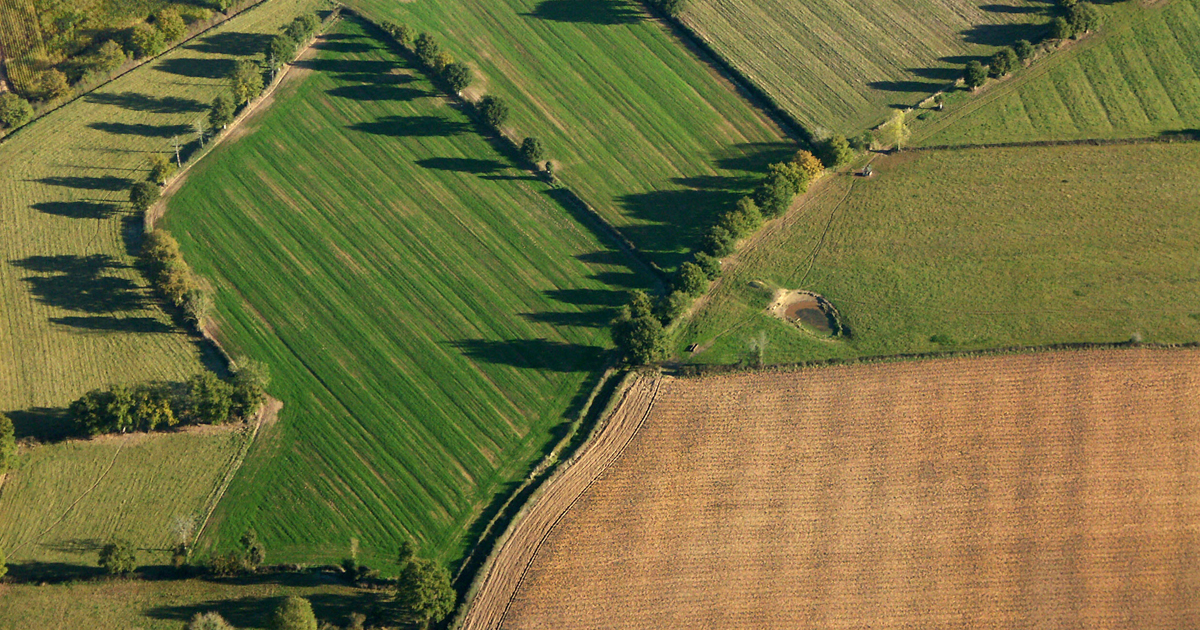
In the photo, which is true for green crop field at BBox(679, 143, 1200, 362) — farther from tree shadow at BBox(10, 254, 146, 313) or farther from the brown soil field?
tree shadow at BBox(10, 254, 146, 313)

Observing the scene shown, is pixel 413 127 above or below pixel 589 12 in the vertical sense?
below

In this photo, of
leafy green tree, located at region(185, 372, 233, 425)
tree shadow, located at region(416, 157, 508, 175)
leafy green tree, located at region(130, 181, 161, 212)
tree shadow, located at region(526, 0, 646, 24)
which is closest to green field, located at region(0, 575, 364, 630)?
leafy green tree, located at region(185, 372, 233, 425)

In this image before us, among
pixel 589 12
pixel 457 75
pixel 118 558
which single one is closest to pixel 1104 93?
pixel 589 12

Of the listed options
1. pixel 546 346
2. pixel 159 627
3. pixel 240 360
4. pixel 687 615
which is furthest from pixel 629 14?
pixel 159 627

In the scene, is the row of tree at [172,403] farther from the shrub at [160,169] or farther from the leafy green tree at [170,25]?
the leafy green tree at [170,25]

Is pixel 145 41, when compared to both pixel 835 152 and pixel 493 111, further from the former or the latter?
pixel 835 152

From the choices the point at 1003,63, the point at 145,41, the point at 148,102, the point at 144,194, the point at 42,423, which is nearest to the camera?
the point at 42,423

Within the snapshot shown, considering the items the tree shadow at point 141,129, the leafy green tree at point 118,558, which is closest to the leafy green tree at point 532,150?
the tree shadow at point 141,129

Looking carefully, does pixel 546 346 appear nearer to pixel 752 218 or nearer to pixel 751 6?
pixel 752 218
